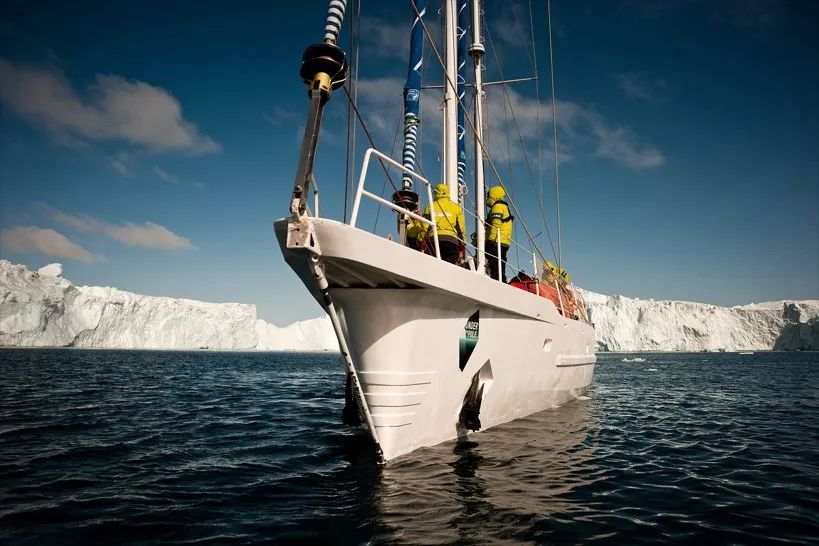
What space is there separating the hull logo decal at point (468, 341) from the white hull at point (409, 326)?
0.02 metres

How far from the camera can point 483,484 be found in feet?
15.6

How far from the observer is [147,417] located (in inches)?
366

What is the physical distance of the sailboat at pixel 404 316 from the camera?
4203mm

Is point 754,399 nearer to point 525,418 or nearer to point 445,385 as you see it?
point 525,418

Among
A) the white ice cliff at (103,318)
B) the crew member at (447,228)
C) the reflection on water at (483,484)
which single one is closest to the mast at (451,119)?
the crew member at (447,228)

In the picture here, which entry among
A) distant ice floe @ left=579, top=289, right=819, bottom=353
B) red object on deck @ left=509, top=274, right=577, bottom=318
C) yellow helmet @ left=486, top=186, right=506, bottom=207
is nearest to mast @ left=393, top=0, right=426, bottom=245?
yellow helmet @ left=486, top=186, right=506, bottom=207

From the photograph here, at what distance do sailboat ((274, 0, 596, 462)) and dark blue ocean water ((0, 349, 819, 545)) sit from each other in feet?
1.92

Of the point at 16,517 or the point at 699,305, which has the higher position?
the point at 699,305

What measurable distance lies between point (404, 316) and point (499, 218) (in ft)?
11.7

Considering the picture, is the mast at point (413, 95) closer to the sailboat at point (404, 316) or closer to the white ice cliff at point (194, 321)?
the sailboat at point (404, 316)

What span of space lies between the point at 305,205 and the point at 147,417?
319 inches

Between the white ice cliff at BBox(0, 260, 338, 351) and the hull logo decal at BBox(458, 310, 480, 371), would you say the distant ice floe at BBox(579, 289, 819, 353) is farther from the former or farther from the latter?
the hull logo decal at BBox(458, 310, 480, 371)

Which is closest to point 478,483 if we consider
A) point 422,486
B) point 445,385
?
point 422,486

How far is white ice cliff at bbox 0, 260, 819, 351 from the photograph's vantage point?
80.4 meters
